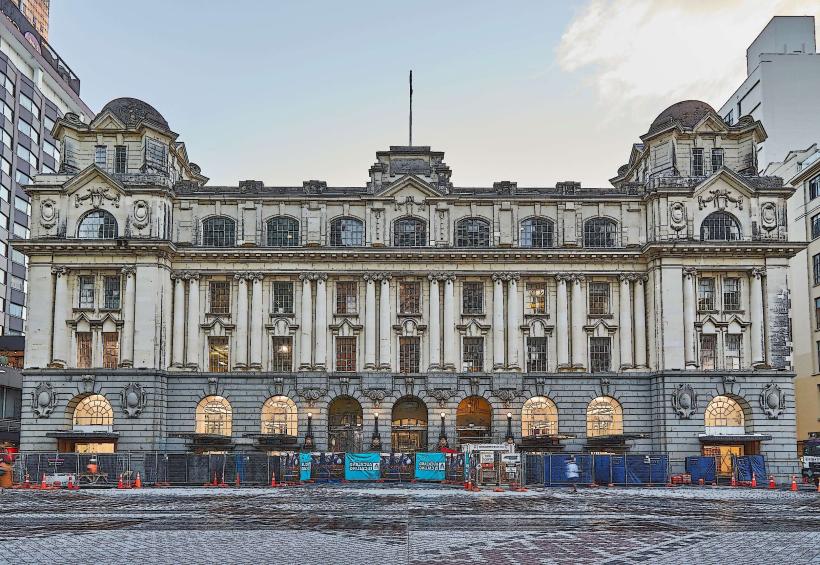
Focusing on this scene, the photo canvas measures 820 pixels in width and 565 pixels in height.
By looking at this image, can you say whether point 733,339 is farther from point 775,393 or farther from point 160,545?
point 160,545

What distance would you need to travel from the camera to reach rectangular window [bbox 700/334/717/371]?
6869 centimetres

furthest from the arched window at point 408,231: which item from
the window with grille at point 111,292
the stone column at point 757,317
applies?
the stone column at point 757,317

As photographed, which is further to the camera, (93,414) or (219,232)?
(219,232)

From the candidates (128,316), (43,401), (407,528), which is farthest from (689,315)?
(43,401)

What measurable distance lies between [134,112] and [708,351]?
4423 cm

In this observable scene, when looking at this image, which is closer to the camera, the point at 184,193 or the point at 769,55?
the point at 184,193

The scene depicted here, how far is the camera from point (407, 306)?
70.9 meters

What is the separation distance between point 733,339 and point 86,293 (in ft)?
149

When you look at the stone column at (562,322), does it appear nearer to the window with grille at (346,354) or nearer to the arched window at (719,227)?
the arched window at (719,227)

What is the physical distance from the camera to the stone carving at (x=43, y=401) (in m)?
66.8

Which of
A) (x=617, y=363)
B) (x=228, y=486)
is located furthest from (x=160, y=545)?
(x=617, y=363)

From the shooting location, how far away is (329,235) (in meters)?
71.6

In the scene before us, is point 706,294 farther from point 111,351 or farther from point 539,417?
point 111,351

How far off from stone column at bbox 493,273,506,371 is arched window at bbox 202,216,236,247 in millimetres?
19102
